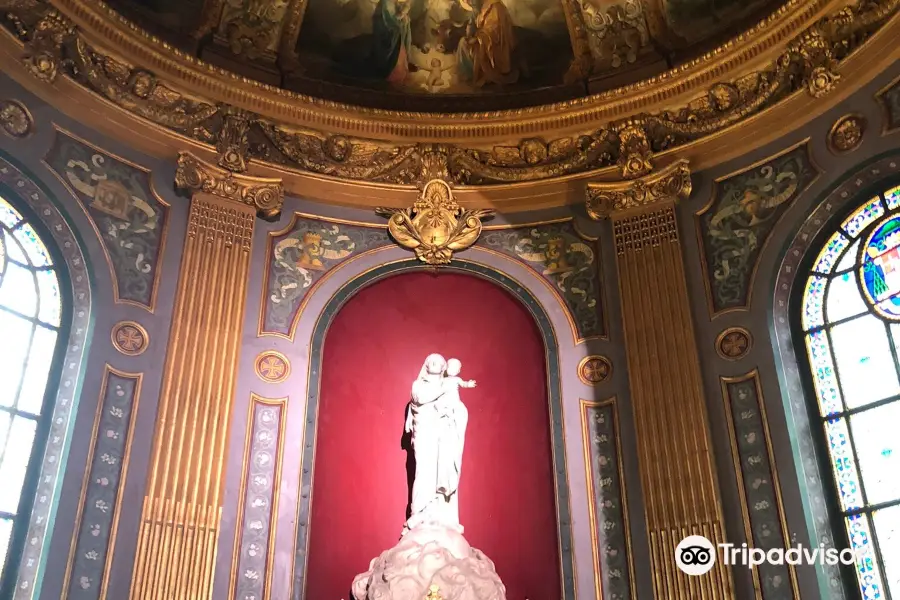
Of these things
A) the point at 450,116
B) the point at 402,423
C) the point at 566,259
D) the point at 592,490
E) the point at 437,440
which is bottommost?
the point at 592,490

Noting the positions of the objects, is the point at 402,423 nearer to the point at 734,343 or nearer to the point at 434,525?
the point at 434,525

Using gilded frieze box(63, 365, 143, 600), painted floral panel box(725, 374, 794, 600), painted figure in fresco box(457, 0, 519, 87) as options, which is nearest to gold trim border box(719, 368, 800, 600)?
painted floral panel box(725, 374, 794, 600)

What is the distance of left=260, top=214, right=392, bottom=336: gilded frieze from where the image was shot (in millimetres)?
9492

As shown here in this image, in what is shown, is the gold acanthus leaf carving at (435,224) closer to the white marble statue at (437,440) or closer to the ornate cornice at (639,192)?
the ornate cornice at (639,192)

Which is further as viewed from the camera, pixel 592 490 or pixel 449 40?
pixel 449 40

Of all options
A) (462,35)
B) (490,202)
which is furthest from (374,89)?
(490,202)

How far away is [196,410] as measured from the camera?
8.45 metres

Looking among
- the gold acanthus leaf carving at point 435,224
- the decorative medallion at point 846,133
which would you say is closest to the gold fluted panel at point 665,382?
the gold acanthus leaf carving at point 435,224

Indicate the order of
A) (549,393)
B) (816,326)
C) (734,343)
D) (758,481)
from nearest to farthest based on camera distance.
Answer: (758,481)
(816,326)
(734,343)
(549,393)

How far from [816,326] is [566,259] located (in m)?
2.69

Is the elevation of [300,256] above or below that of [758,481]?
above

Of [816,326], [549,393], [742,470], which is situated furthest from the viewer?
[549,393]

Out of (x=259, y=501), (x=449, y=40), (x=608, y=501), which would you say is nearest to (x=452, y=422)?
(x=608, y=501)

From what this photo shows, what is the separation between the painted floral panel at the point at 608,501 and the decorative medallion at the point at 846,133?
3.24 m
